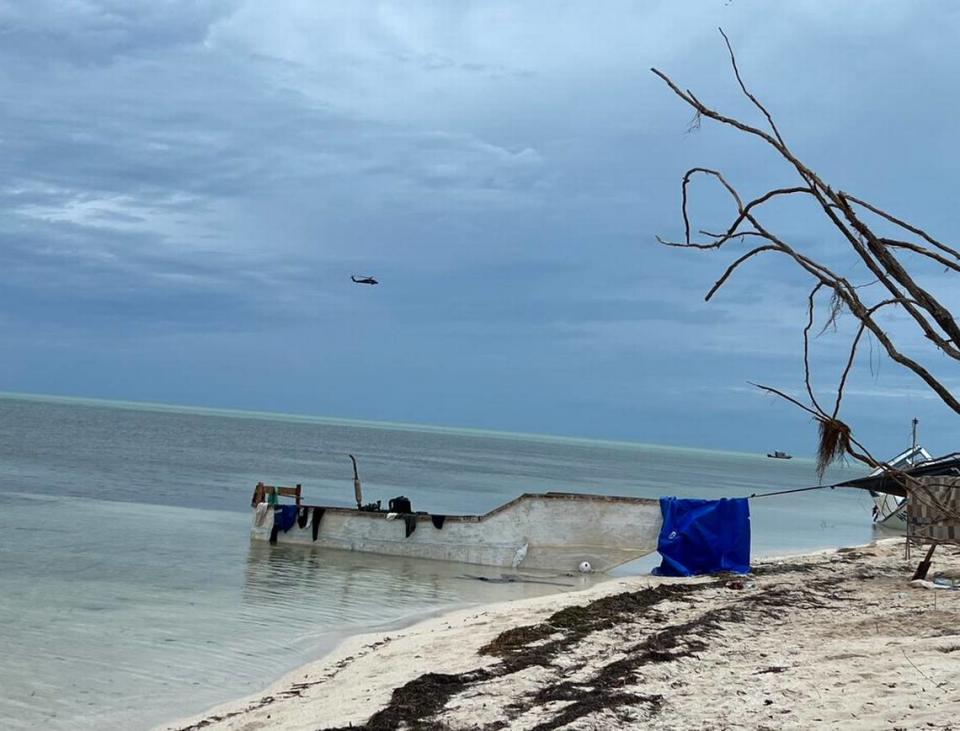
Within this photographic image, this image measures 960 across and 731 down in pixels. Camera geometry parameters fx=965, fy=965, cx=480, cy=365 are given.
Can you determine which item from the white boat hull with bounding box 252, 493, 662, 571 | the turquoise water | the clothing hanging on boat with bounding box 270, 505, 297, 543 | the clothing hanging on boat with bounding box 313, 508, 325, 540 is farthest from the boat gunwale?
the turquoise water

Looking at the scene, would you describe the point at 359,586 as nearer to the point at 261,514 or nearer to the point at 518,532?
the point at 518,532

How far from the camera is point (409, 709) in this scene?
859cm

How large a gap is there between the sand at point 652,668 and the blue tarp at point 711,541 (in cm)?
270

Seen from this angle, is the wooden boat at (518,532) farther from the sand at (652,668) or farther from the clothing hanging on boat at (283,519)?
the sand at (652,668)

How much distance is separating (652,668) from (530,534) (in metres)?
11.1

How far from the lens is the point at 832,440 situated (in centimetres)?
275

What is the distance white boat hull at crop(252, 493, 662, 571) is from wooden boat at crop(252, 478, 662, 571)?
20mm

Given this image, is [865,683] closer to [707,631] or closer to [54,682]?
[707,631]

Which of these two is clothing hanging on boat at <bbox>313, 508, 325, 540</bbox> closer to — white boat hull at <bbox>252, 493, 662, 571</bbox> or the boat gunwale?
the boat gunwale

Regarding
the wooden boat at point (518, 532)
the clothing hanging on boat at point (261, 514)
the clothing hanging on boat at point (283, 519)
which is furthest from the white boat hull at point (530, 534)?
the clothing hanging on boat at point (261, 514)

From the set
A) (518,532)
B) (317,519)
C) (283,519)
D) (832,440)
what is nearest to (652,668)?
(832,440)

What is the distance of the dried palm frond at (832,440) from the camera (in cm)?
273

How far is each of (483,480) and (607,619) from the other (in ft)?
173

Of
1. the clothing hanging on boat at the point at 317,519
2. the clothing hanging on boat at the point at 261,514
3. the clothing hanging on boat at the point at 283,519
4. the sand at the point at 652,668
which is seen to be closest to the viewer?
the sand at the point at 652,668
